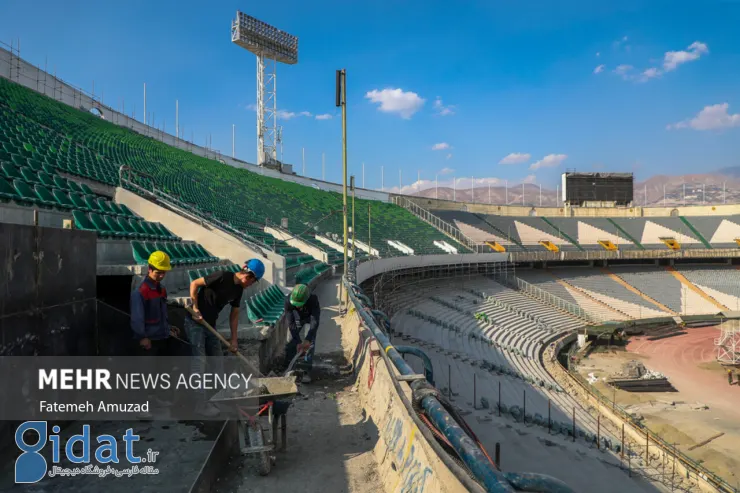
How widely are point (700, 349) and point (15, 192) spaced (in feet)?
104

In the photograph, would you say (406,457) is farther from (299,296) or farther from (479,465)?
(299,296)

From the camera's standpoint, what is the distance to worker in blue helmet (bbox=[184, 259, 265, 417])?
478 cm

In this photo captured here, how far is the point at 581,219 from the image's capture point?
162 feet

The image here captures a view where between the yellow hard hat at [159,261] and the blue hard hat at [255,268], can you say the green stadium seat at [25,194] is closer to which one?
the yellow hard hat at [159,261]

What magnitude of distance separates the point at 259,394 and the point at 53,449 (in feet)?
5.52

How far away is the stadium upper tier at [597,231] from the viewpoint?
44.1 meters

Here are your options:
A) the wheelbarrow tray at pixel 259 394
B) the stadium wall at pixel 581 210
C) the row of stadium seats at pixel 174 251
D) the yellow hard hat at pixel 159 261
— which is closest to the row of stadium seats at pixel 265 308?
the row of stadium seats at pixel 174 251

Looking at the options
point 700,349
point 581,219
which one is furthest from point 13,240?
point 581,219

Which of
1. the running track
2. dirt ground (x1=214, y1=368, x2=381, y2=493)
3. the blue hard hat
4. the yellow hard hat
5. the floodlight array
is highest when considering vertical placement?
the floodlight array

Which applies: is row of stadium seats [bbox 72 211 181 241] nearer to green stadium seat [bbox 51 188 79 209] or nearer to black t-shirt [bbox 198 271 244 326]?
green stadium seat [bbox 51 188 79 209]

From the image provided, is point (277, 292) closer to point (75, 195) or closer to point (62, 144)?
point (75, 195)

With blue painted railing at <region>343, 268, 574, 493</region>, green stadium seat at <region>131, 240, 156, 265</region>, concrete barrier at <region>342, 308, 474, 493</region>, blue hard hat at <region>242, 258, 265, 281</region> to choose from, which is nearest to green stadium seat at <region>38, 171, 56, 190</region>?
green stadium seat at <region>131, 240, 156, 265</region>

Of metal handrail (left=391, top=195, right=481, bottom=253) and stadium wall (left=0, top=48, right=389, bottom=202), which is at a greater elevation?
stadium wall (left=0, top=48, right=389, bottom=202)

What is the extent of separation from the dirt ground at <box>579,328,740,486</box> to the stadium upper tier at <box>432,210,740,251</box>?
1658cm
